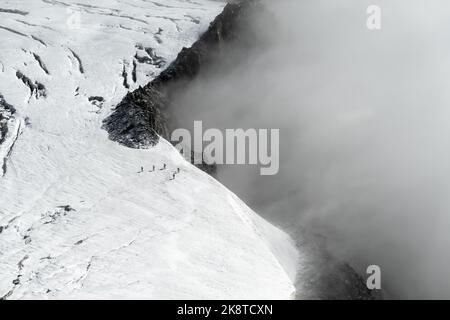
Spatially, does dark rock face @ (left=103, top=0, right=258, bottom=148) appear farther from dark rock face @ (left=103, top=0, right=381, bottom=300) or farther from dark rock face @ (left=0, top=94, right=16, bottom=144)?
dark rock face @ (left=0, top=94, right=16, bottom=144)

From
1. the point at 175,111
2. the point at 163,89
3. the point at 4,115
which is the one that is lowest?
the point at 4,115

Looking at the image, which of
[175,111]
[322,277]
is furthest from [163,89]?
[322,277]

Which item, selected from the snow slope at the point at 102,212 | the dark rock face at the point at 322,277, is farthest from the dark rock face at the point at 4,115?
the dark rock face at the point at 322,277

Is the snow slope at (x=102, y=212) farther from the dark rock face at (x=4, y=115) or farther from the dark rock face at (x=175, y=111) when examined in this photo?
the dark rock face at (x=175, y=111)

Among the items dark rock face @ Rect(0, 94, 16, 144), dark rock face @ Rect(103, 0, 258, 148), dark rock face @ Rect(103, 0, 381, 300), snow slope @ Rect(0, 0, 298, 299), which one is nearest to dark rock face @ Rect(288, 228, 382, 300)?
dark rock face @ Rect(103, 0, 381, 300)

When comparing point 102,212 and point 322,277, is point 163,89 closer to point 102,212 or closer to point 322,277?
point 102,212

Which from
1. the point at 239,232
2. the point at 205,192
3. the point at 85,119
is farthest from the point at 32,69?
the point at 239,232
